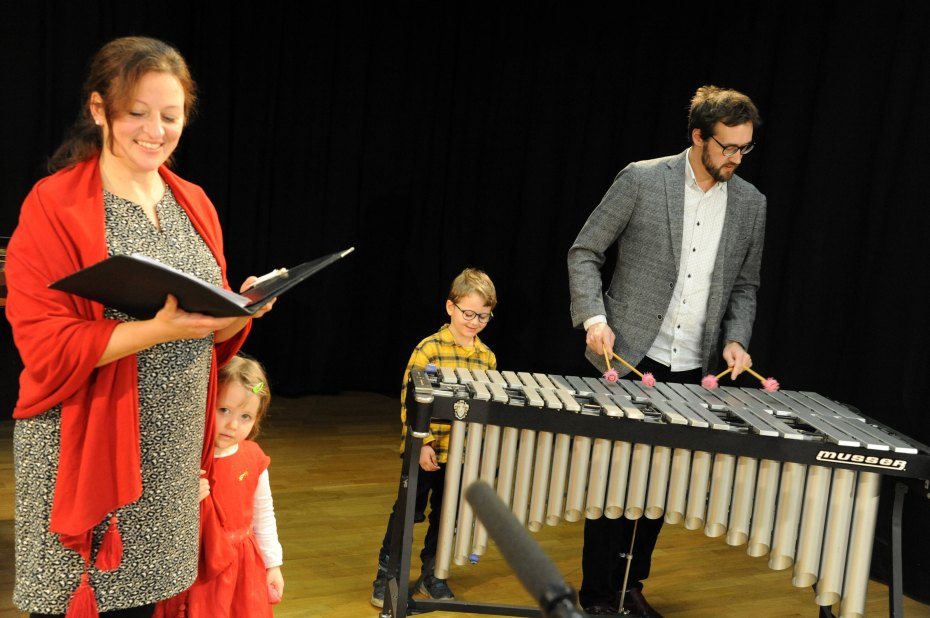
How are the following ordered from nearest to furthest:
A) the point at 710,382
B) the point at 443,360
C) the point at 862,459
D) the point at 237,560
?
the point at 237,560 → the point at 862,459 → the point at 710,382 → the point at 443,360

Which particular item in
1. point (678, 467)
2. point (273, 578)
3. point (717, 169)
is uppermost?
point (717, 169)

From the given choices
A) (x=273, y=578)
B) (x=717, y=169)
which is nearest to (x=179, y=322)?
(x=273, y=578)

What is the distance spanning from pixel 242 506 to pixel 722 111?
1.99 m

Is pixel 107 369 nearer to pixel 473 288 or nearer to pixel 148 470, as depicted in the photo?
pixel 148 470

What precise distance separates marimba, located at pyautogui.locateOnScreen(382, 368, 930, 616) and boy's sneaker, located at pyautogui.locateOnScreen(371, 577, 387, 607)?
20.9 inches

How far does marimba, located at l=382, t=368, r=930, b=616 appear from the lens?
2.71m

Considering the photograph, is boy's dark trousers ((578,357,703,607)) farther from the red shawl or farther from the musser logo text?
the red shawl

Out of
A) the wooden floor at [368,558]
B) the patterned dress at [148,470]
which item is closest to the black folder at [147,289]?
the patterned dress at [148,470]

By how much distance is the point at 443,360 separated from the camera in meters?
3.51

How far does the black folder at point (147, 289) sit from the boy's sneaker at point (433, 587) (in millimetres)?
1940

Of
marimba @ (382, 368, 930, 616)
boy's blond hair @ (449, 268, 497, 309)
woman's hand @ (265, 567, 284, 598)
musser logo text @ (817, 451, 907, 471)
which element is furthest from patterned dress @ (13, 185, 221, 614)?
musser logo text @ (817, 451, 907, 471)

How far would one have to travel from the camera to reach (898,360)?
414cm

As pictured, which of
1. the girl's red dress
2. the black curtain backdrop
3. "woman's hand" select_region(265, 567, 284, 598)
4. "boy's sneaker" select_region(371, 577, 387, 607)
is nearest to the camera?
the girl's red dress

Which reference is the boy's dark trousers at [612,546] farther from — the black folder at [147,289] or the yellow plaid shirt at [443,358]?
the black folder at [147,289]
